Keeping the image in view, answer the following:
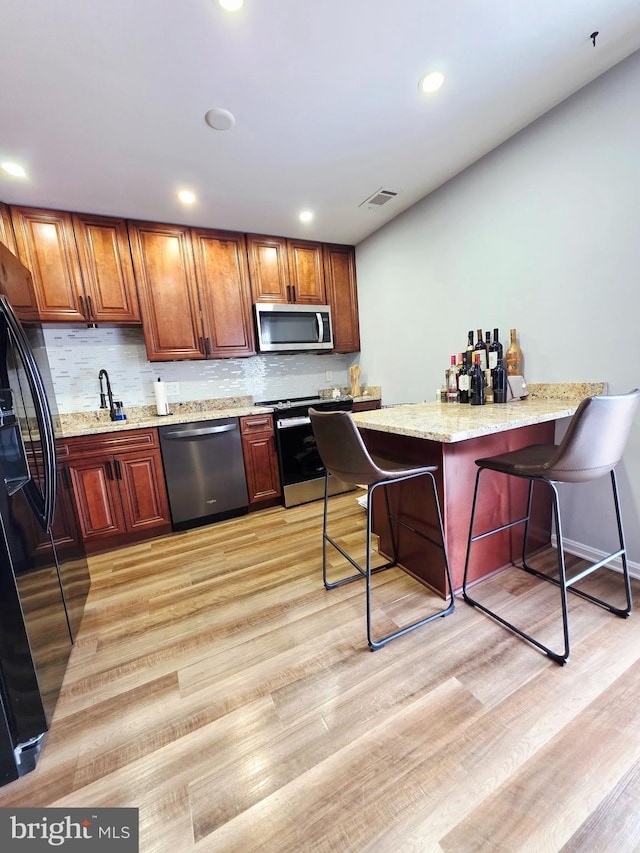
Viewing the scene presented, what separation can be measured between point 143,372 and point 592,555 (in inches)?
138

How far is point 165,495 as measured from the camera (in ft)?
8.52

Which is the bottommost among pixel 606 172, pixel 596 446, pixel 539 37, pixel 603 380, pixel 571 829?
pixel 571 829

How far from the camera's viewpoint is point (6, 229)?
2219 mm

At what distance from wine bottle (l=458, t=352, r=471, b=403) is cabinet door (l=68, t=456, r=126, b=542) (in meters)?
2.46

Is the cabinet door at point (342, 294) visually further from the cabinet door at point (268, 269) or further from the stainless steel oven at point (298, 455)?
the stainless steel oven at point (298, 455)

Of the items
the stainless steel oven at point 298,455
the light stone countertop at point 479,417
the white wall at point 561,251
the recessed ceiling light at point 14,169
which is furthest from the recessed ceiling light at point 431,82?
the recessed ceiling light at point 14,169

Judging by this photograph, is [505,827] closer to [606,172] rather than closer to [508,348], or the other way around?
[508,348]

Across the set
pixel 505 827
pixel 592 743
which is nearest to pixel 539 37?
pixel 592 743

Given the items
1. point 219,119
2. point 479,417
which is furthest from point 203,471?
point 219,119

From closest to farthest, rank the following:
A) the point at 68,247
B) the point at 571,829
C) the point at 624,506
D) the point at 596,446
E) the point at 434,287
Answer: the point at 571,829, the point at 596,446, the point at 624,506, the point at 68,247, the point at 434,287

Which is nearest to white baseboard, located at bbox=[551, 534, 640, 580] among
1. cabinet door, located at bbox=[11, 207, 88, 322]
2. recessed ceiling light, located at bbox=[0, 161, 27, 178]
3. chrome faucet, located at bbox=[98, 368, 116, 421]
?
chrome faucet, located at bbox=[98, 368, 116, 421]

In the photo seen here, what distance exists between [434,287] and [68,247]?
274 cm

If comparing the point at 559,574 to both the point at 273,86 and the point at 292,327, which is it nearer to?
the point at 273,86

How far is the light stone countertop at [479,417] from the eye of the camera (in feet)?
4.13
